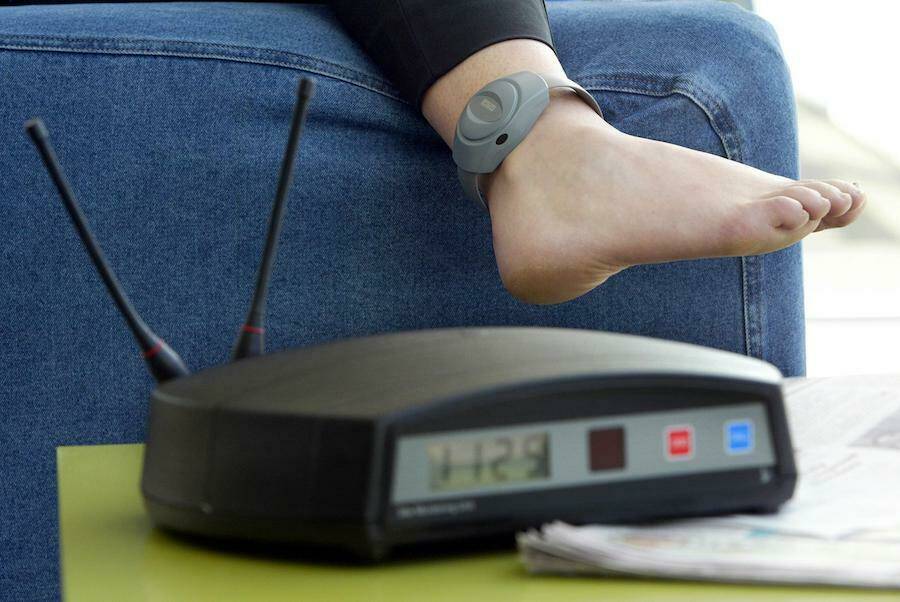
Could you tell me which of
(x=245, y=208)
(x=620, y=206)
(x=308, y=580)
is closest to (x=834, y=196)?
(x=620, y=206)

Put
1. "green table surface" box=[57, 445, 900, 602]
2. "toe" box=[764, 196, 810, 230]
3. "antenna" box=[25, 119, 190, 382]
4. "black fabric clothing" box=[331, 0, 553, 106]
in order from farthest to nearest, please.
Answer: "black fabric clothing" box=[331, 0, 553, 106]
"toe" box=[764, 196, 810, 230]
"antenna" box=[25, 119, 190, 382]
"green table surface" box=[57, 445, 900, 602]

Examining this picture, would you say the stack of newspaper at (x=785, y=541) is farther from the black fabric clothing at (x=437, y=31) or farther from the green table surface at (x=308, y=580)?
the black fabric clothing at (x=437, y=31)

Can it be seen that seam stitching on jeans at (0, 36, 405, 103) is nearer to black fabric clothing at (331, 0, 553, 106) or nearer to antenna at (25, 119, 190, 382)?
black fabric clothing at (331, 0, 553, 106)

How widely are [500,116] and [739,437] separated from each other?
1.56 feet

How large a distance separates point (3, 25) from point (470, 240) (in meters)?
0.40

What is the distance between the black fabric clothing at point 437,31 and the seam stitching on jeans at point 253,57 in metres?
0.02

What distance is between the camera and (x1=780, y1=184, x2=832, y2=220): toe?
80cm

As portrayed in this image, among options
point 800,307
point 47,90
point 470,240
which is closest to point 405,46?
point 470,240

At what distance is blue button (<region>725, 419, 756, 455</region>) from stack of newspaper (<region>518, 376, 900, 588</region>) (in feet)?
0.09

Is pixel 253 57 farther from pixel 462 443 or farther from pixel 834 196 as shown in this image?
pixel 462 443

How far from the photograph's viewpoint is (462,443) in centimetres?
39

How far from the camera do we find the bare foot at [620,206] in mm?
810

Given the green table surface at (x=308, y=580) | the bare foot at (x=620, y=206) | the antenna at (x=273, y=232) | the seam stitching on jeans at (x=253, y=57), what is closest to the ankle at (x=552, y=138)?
the bare foot at (x=620, y=206)

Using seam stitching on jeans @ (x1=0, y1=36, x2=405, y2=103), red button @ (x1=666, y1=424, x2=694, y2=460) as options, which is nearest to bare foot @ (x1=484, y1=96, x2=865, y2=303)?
seam stitching on jeans @ (x1=0, y1=36, x2=405, y2=103)
